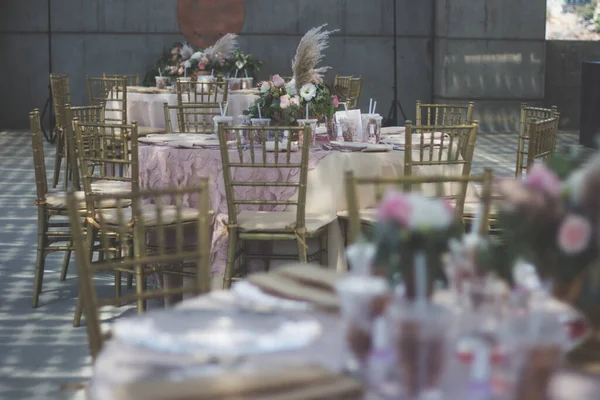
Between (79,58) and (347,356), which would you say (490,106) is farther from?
(347,356)

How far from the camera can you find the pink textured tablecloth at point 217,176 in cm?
490

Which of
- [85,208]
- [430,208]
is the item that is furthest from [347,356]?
[85,208]

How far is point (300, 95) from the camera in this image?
541 centimetres

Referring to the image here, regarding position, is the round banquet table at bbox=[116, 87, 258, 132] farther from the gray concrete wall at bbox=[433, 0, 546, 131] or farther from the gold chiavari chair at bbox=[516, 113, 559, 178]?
the gray concrete wall at bbox=[433, 0, 546, 131]

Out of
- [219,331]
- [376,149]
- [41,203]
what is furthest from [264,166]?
[219,331]

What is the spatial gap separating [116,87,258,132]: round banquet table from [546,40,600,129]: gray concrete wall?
6.00 m

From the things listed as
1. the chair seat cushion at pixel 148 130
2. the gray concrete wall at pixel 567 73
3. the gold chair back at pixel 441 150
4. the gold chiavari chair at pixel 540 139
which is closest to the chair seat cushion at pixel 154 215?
the gold chair back at pixel 441 150

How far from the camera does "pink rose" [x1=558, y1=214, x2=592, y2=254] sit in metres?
1.74

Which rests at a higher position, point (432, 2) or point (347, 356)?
point (432, 2)

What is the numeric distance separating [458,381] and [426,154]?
152 inches

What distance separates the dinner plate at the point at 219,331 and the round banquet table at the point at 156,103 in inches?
290

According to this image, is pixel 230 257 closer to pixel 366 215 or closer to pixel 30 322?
pixel 366 215

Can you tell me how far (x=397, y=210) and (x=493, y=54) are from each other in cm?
1224

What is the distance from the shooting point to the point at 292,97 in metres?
5.44
